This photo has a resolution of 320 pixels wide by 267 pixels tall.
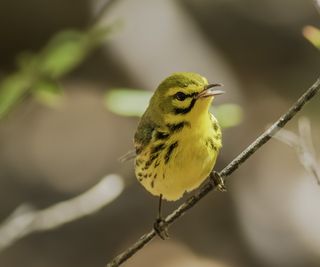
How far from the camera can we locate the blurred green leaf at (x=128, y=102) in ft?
5.17

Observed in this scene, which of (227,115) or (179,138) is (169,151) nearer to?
(179,138)

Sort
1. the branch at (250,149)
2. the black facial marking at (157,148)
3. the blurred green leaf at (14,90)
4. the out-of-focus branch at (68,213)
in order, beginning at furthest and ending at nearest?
the out-of-focus branch at (68,213) → the black facial marking at (157,148) → the blurred green leaf at (14,90) → the branch at (250,149)

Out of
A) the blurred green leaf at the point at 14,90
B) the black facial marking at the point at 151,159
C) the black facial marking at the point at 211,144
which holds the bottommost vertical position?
the blurred green leaf at the point at 14,90

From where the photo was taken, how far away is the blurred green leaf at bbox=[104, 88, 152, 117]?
158 cm

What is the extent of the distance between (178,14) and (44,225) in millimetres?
2328

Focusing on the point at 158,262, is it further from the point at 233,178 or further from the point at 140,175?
the point at 140,175

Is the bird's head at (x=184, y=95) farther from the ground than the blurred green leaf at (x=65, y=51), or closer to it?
farther from the ground

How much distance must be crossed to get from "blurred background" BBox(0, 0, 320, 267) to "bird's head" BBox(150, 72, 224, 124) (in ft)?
4.29

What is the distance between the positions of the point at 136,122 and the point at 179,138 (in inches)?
Answer: 84.0

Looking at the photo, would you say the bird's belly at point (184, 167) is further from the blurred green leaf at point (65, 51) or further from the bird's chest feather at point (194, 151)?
the blurred green leaf at point (65, 51)

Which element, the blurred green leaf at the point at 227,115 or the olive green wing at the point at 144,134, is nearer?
the blurred green leaf at the point at 227,115

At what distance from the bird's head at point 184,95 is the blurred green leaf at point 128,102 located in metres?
0.07

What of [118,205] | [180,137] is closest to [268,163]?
[118,205]

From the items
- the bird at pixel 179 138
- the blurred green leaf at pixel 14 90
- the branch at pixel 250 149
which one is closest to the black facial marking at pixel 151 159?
the bird at pixel 179 138
